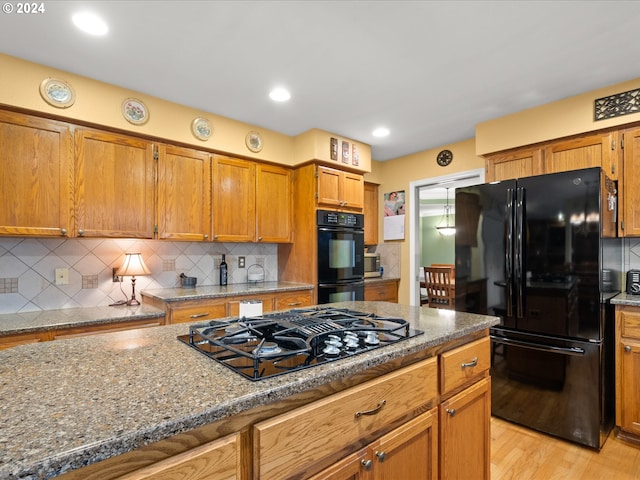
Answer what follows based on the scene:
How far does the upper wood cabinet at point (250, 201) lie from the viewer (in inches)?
122

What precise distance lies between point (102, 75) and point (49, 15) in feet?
1.98

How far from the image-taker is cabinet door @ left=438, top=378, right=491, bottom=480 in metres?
1.27

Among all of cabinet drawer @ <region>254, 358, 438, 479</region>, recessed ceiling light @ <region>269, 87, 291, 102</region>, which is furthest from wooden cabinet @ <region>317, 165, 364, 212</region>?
cabinet drawer @ <region>254, 358, 438, 479</region>

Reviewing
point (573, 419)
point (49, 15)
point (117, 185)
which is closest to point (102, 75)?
point (49, 15)

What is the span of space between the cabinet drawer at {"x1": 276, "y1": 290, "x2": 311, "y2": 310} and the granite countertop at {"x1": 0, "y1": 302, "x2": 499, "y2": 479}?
6.34ft

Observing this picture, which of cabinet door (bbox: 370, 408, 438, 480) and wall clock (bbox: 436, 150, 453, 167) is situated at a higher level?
wall clock (bbox: 436, 150, 453, 167)

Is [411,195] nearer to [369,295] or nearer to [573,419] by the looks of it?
[369,295]

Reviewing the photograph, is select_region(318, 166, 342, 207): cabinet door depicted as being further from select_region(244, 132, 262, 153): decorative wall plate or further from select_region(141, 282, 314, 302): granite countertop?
select_region(141, 282, 314, 302): granite countertop

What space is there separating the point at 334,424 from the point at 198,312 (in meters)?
1.99

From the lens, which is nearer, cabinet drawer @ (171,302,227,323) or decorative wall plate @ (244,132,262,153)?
cabinet drawer @ (171,302,227,323)

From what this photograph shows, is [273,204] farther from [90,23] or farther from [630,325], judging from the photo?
[630,325]

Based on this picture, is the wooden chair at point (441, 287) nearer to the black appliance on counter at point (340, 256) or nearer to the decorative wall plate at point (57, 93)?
the black appliance on counter at point (340, 256)

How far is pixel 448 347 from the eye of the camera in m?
1.32

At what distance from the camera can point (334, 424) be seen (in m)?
0.89
